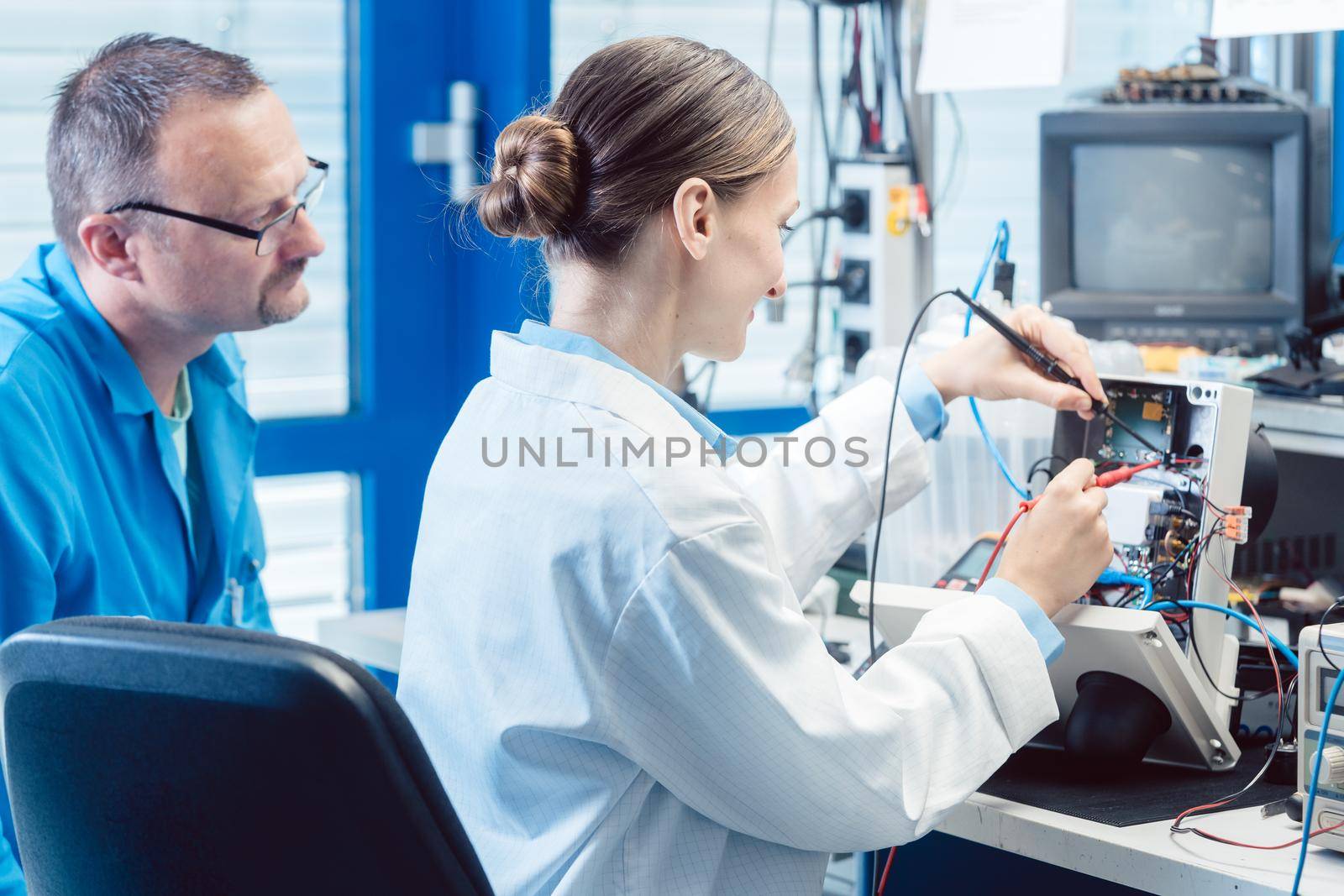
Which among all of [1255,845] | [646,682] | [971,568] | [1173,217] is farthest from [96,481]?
[1173,217]

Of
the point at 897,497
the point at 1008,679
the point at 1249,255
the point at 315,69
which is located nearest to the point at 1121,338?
the point at 1249,255

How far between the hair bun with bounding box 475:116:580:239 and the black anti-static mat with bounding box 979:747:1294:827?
0.64m

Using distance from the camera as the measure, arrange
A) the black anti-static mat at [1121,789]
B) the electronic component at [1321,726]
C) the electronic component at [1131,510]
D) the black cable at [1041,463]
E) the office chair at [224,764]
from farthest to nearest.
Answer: the black cable at [1041,463] < the electronic component at [1131,510] < the black anti-static mat at [1121,789] < the electronic component at [1321,726] < the office chair at [224,764]

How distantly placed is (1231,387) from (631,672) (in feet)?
2.21

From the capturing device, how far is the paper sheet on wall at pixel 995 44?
5.79 feet

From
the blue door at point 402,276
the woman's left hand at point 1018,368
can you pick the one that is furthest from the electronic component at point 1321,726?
the blue door at point 402,276

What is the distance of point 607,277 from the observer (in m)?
1.16

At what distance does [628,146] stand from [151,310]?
0.78 meters

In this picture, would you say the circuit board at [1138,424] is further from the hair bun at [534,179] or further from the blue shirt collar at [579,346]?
the hair bun at [534,179]

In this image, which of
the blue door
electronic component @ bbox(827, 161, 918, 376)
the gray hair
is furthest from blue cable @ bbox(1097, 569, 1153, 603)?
the blue door

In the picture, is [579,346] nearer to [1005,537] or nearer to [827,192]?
[1005,537]

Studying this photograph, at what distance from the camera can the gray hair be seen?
1638 mm

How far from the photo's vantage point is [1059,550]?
117cm

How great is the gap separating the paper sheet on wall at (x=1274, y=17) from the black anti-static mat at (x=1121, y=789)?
0.79 metres
